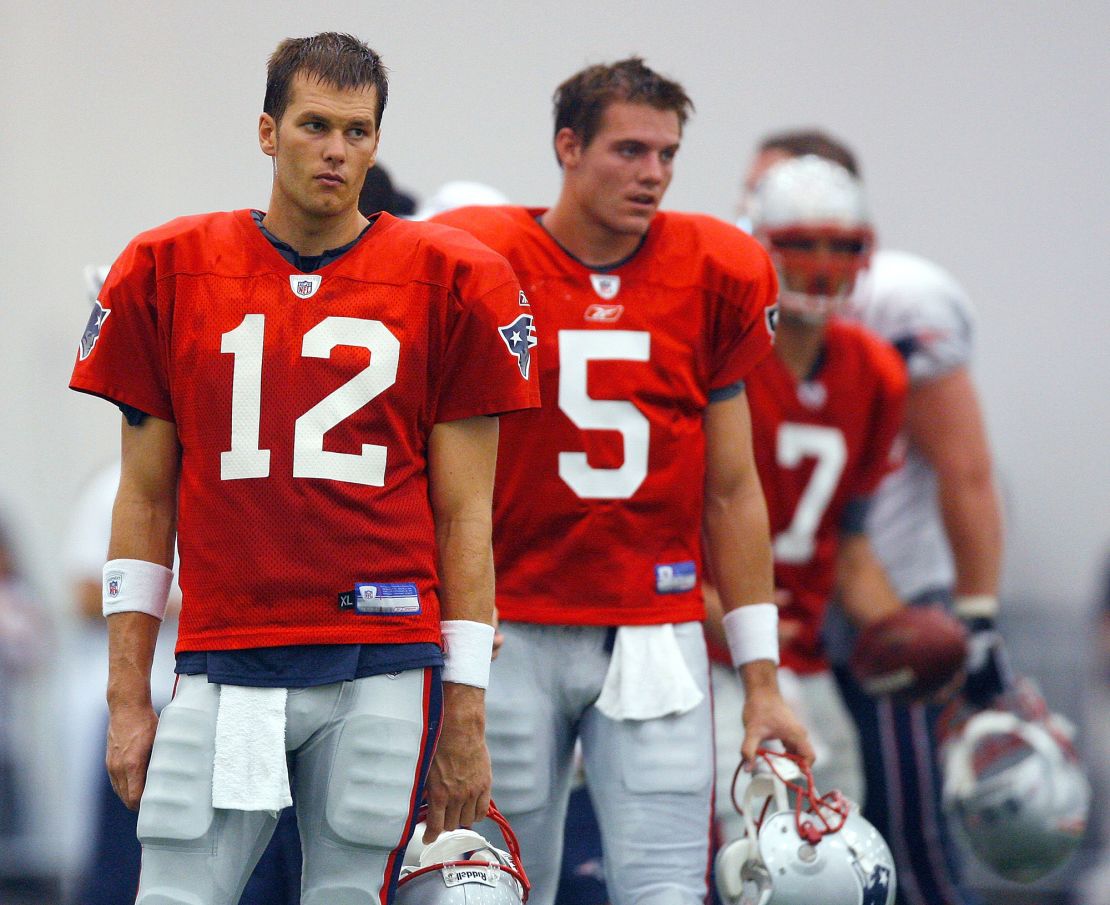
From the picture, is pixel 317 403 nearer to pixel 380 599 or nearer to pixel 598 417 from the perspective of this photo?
pixel 380 599

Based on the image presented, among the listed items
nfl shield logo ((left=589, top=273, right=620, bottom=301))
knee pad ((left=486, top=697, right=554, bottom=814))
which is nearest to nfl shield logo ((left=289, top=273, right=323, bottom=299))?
nfl shield logo ((left=589, top=273, right=620, bottom=301))

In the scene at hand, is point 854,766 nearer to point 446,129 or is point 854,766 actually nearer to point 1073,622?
point 1073,622

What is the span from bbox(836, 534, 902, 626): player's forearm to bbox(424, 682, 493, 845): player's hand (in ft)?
6.68

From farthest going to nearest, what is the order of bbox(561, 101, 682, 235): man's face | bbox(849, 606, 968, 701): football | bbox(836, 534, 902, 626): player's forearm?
bbox(836, 534, 902, 626): player's forearm → bbox(849, 606, 968, 701): football → bbox(561, 101, 682, 235): man's face

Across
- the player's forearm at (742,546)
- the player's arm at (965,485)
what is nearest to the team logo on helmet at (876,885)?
the player's forearm at (742,546)

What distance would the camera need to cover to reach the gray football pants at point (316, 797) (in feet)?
8.50

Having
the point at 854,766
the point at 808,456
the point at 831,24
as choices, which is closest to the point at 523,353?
the point at 808,456

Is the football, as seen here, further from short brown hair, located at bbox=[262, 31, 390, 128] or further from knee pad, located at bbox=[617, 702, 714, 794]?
short brown hair, located at bbox=[262, 31, 390, 128]

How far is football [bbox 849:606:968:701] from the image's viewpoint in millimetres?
4418

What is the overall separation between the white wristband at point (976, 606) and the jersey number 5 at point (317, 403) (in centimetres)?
255

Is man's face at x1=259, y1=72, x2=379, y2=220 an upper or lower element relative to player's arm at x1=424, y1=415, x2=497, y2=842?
upper

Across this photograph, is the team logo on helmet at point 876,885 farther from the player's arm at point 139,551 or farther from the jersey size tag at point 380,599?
the player's arm at point 139,551

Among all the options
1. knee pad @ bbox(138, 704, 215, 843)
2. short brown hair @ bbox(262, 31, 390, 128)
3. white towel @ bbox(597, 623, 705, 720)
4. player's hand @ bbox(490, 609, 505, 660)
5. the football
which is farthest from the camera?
the football

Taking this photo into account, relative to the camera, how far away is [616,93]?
11.1 feet
